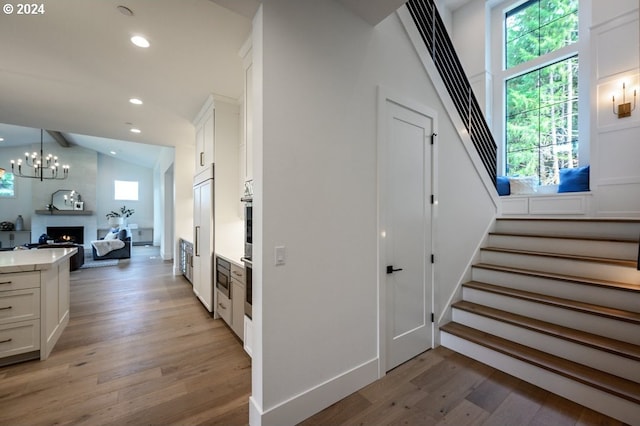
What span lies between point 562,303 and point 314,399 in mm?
2357

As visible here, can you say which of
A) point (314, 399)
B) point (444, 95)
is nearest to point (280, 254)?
point (314, 399)

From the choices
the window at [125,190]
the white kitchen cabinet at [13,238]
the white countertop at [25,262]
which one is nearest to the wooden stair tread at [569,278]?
the white countertop at [25,262]

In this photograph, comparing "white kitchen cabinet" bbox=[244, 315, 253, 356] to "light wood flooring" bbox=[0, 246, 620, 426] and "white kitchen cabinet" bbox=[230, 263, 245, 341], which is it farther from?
"white kitchen cabinet" bbox=[230, 263, 245, 341]

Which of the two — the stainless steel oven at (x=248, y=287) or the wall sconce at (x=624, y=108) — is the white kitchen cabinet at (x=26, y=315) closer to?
the stainless steel oven at (x=248, y=287)

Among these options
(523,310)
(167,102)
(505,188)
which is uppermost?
(167,102)

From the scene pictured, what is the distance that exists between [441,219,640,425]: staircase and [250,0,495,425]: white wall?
4.16ft

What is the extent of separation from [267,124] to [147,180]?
517 inches

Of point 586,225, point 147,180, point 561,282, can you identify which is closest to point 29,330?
point 561,282

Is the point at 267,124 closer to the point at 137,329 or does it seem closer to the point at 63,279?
the point at 137,329

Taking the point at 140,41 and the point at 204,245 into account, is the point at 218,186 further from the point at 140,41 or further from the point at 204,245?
the point at 140,41

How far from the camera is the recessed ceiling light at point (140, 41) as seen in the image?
2.36 m

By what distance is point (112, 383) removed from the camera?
2176 mm

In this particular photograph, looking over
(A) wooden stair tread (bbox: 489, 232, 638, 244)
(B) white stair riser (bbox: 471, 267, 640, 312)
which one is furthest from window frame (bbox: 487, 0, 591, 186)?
(B) white stair riser (bbox: 471, 267, 640, 312)

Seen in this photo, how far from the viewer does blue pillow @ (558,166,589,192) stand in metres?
4.17
